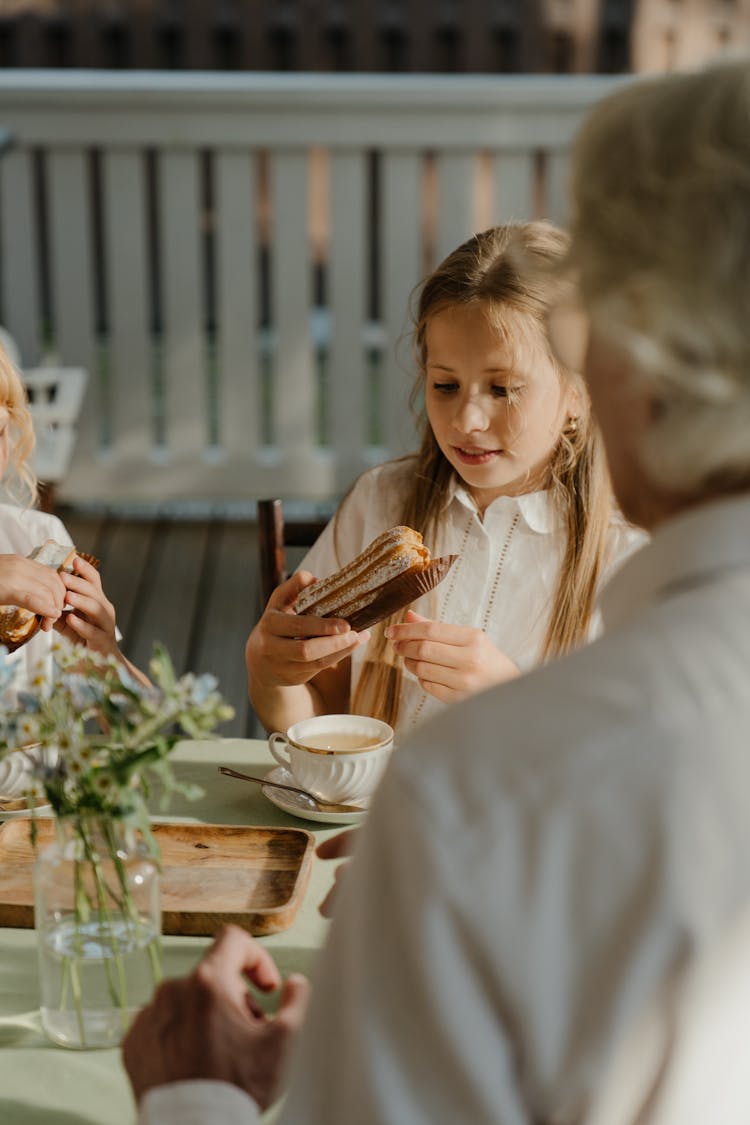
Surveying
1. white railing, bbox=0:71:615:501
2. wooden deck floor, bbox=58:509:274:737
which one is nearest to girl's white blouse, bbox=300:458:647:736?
wooden deck floor, bbox=58:509:274:737

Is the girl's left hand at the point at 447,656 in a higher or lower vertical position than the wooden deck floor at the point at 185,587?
higher

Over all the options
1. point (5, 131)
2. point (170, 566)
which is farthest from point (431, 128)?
point (170, 566)

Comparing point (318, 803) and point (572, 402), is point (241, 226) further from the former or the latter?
point (318, 803)

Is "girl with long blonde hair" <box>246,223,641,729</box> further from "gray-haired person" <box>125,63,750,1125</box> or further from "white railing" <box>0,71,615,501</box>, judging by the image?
"white railing" <box>0,71,615,501</box>

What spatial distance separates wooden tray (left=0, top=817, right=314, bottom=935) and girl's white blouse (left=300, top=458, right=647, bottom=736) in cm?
56

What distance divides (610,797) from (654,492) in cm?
20

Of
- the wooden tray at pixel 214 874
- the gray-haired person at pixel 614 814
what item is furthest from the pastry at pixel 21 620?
the gray-haired person at pixel 614 814

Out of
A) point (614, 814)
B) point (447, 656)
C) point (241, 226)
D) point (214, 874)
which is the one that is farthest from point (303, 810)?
point (241, 226)

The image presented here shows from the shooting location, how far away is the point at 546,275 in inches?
31.4

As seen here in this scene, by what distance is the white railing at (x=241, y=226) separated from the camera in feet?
16.1

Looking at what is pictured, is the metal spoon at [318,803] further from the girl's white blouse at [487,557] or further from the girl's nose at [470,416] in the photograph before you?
the girl's nose at [470,416]

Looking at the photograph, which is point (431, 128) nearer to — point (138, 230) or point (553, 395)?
point (138, 230)

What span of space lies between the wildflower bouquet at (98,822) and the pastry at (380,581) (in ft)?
1.86

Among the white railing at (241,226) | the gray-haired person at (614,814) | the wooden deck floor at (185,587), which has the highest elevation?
the gray-haired person at (614,814)
